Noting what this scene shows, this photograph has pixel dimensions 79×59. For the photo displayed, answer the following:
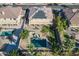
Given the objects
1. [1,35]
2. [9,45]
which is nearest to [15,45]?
[9,45]

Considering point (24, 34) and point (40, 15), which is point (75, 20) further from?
point (24, 34)

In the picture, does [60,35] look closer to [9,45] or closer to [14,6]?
[9,45]

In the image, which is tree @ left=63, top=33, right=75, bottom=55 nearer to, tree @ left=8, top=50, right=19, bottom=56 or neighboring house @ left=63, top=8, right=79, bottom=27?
neighboring house @ left=63, top=8, right=79, bottom=27

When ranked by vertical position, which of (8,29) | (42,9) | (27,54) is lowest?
(27,54)

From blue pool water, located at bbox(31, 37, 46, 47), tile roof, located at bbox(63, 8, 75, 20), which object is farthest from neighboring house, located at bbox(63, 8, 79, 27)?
blue pool water, located at bbox(31, 37, 46, 47)

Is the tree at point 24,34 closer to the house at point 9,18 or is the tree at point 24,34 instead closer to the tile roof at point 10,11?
the house at point 9,18
